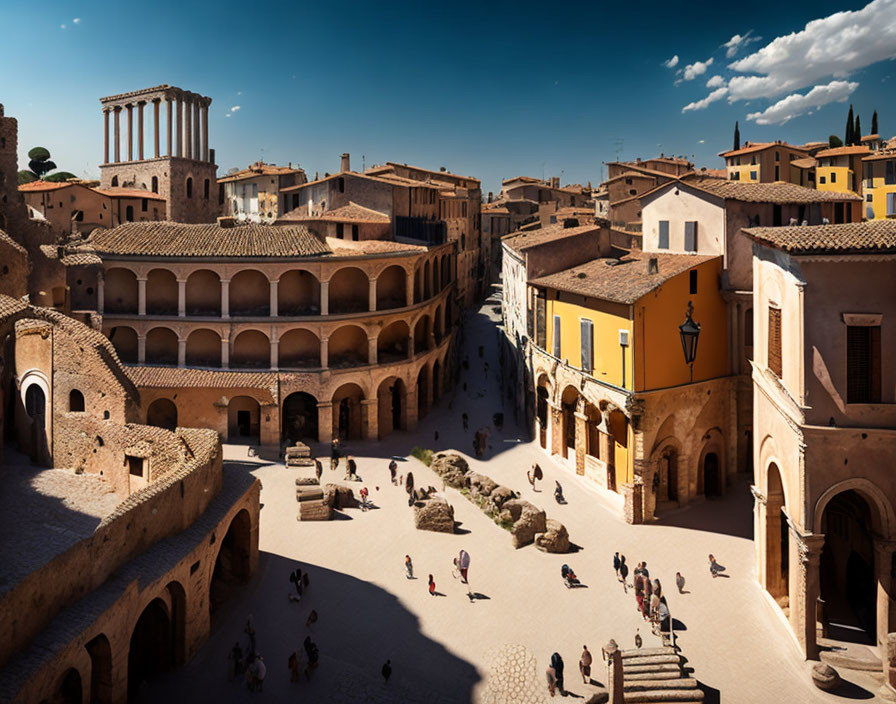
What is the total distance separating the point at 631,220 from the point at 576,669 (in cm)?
4585

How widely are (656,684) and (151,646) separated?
13.0 meters

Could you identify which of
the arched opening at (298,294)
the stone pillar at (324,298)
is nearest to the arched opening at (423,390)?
the arched opening at (298,294)

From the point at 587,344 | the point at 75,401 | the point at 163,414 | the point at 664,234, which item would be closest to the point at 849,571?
the point at 587,344

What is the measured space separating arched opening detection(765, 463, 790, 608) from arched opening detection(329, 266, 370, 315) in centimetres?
2527

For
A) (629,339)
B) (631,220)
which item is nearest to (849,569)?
(629,339)

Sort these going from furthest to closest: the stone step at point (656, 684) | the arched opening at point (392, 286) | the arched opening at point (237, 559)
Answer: the arched opening at point (392, 286)
the arched opening at point (237, 559)
the stone step at point (656, 684)

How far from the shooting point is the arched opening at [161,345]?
134 feet

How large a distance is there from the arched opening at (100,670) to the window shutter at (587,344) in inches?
841

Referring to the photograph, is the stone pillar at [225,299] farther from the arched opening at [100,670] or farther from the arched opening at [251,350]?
the arched opening at [100,670]

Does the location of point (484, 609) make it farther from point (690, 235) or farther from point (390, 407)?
point (390, 407)

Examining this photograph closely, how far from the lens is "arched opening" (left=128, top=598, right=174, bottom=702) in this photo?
19656 mm

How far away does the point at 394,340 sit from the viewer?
45.9 m

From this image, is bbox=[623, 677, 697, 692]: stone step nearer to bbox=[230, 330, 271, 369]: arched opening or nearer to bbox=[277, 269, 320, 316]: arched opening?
bbox=[230, 330, 271, 369]: arched opening

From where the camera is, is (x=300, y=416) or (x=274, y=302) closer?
(x=274, y=302)
